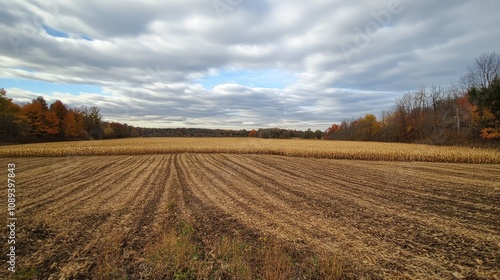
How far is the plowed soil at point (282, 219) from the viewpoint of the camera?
4.87 metres

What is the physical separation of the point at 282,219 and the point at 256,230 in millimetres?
1138

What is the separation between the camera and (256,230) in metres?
6.42

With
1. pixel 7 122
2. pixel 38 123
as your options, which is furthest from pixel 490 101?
pixel 38 123

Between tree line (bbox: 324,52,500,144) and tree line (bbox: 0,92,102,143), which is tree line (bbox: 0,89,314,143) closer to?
tree line (bbox: 0,92,102,143)

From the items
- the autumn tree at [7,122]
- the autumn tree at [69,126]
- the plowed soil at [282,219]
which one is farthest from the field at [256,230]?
the autumn tree at [69,126]

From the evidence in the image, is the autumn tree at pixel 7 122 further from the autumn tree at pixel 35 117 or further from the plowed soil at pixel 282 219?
the plowed soil at pixel 282 219

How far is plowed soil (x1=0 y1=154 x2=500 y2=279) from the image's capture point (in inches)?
192

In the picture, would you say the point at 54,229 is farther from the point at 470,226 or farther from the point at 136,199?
the point at 470,226

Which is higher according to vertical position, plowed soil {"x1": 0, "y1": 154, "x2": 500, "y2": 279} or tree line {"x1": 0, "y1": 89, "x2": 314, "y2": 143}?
tree line {"x1": 0, "y1": 89, "x2": 314, "y2": 143}

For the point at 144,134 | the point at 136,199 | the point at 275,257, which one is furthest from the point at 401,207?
the point at 144,134

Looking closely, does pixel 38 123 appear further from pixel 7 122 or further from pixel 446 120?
pixel 446 120

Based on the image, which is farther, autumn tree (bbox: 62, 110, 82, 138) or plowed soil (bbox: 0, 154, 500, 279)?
autumn tree (bbox: 62, 110, 82, 138)

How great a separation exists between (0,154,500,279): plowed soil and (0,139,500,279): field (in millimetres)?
33

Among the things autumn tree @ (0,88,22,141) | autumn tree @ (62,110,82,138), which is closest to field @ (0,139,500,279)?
autumn tree @ (0,88,22,141)
